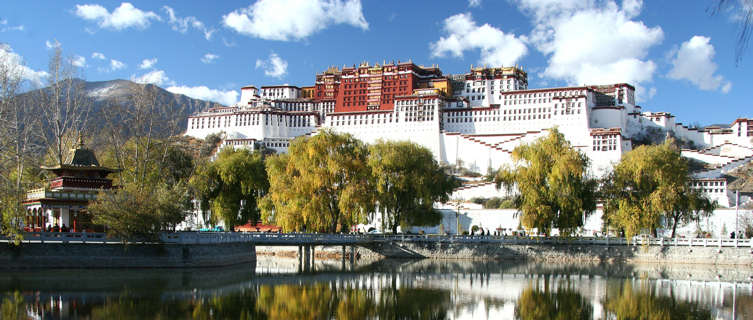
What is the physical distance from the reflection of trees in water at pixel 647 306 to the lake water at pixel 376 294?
3 centimetres

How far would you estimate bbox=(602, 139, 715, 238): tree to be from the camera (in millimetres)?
38812

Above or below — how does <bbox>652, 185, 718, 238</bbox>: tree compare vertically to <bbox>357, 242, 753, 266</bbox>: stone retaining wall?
above

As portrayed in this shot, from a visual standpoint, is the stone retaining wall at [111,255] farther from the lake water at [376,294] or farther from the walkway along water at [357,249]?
the lake water at [376,294]

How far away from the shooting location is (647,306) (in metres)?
24.1

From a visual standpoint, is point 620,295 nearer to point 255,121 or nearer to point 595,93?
point 595,93

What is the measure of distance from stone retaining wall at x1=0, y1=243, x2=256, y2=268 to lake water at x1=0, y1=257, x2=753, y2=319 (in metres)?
0.97

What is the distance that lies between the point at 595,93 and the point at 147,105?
6497 cm

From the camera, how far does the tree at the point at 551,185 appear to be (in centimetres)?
3947

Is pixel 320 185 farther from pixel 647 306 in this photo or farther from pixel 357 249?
pixel 647 306

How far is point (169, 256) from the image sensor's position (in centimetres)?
3266

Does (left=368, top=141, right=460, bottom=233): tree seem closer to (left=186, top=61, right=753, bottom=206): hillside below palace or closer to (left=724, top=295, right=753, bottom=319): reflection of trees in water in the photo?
(left=724, top=295, right=753, bottom=319): reflection of trees in water

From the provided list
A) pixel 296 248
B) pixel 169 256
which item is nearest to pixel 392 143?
pixel 296 248

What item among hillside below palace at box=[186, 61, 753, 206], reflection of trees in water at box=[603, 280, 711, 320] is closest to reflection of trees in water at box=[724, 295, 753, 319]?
reflection of trees in water at box=[603, 280, 711, 320]

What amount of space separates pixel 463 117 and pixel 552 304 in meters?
71.0
